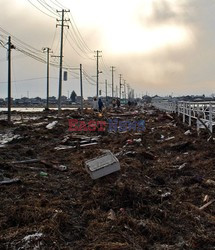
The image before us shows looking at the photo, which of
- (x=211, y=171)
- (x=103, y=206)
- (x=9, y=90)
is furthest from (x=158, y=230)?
(x=9, y=90)

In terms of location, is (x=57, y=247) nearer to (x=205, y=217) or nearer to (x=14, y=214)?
(x=14, y=214)

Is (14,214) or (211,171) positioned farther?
(211,171)

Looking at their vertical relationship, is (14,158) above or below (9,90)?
below

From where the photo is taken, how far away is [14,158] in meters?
9.07

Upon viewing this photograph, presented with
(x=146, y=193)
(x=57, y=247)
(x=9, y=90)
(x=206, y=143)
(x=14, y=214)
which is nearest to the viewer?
(x=57, y=247)

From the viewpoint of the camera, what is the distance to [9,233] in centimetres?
379

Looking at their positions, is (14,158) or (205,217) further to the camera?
(14,158)

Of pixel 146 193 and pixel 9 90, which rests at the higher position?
pixel 9 90

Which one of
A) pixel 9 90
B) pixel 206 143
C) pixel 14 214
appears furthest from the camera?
pixel 9 90

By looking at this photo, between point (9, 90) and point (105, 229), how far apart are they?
23.0m

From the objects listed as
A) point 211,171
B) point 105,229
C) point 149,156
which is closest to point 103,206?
point 105,229

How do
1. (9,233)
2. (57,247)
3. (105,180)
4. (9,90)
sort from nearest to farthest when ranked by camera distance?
1. (57,247)
2. (9,233)
3. (105,180)
4. (9,90)

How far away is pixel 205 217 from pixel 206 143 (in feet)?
19.2

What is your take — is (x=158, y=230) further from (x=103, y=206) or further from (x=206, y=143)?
(x=206, y=143)
